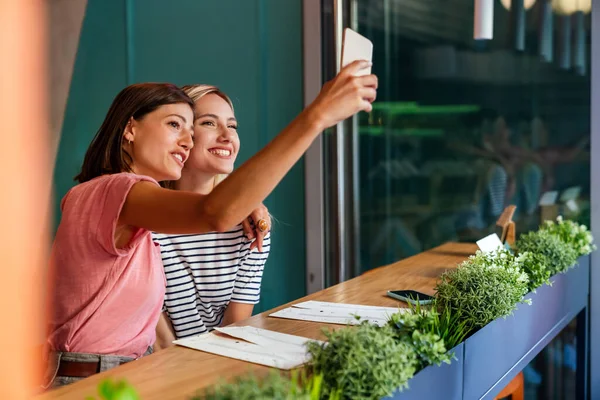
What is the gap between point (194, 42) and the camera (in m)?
4.46

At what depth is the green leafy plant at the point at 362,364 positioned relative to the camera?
1.15 metres

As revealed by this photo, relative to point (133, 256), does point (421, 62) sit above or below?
above

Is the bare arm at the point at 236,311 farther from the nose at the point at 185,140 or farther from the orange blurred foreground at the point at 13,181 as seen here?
the orange blurred foreground at the point at 13,181

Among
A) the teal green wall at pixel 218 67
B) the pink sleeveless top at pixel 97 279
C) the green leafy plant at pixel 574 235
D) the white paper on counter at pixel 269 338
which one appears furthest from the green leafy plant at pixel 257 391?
the teal green wall at pixel 218 67

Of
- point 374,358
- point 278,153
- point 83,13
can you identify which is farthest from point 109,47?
point 374,358

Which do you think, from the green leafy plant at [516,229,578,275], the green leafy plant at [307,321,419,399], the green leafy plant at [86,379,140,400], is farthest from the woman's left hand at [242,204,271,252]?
the green leafy plant at [86,379,140,400]

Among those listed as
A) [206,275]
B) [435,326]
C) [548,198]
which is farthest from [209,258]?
[548,198]

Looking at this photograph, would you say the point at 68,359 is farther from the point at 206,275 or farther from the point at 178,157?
the point at 206,275

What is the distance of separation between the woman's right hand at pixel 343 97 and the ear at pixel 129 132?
0.68 m

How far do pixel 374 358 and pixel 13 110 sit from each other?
692mm

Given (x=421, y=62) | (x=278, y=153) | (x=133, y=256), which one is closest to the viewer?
(x=278, y=153)

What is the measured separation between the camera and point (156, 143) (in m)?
1.89

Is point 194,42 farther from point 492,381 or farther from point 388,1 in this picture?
point 492,381

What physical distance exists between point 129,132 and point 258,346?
70 cm
